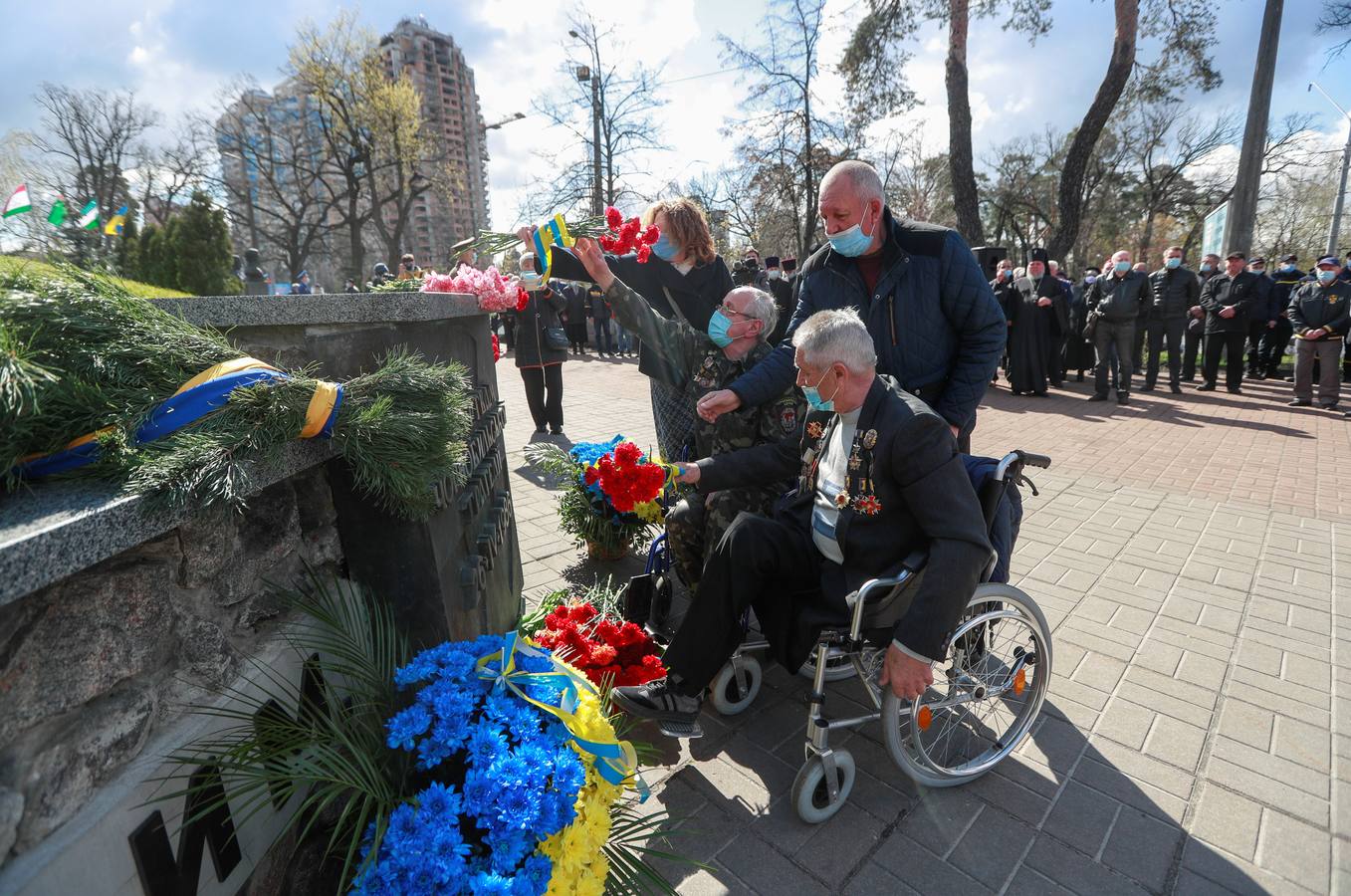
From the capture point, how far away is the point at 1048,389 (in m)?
11.2

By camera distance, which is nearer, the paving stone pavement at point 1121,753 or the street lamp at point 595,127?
the paving stone pavement at point 1121,753

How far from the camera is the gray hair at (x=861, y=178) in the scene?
295cm

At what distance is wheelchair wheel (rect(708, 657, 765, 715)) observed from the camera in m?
2.72

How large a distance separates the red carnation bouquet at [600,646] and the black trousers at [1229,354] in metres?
11.5

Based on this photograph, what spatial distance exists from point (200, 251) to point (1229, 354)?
13137 mm

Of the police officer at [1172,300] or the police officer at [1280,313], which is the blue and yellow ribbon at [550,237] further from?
the police officer at [1280,313]

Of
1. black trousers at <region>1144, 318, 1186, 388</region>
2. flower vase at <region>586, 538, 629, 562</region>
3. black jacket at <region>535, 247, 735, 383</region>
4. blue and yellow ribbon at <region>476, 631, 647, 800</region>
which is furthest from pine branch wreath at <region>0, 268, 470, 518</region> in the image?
black trousers at <region>1144, 318, 1186, 388</region>

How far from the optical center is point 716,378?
3287 mm

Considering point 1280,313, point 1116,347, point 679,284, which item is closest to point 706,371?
point 679,284

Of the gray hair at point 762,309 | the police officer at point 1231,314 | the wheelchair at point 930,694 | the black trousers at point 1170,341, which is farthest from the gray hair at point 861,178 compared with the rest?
the police officer at point 1231,314

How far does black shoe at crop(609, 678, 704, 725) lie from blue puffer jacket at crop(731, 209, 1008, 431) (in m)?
1.26

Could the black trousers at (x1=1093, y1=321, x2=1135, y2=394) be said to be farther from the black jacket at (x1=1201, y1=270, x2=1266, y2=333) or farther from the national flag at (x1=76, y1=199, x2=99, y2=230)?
the national flag at (x1=76, y1=199, x2=99, y2=230)

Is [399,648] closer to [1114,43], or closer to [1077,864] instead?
[1077,864]

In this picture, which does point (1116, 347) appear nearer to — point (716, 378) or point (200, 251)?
point (716, 378)
